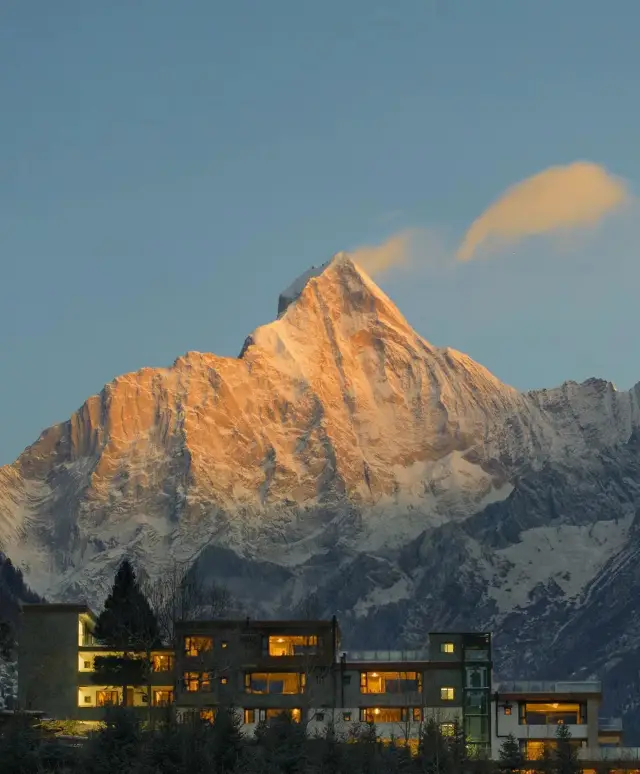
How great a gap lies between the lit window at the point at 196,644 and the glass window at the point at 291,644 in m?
6.15

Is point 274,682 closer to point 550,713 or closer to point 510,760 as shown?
point 550,713

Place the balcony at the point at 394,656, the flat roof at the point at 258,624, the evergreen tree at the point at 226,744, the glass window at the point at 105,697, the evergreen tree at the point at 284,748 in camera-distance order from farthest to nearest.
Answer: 1. the balcony at the point at 394,656
2. the flat roof at the point at 258,624
3. the glass window at the point at 105,697
4. the evergreen tree at the point at 284,748
5. the evergreen tree at the point at 226,744

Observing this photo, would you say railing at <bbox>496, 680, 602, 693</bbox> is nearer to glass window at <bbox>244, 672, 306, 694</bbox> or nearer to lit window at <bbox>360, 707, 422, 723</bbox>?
lit window at <bbox>360, 707, 422, 723</bbox>

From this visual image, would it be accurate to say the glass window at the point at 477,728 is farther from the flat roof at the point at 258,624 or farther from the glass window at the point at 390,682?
the flat roof at the point at 258,624

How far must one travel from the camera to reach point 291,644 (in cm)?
17138

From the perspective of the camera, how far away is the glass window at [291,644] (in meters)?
170

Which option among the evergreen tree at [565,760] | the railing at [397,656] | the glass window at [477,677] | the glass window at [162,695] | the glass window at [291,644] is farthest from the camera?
the railing at [397,656]

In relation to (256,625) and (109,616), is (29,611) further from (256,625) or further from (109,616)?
(256,625)

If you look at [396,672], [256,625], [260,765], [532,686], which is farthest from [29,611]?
[260,765]

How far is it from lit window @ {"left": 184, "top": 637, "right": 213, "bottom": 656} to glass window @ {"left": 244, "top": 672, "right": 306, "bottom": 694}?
4184mm

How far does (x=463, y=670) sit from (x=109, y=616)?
2911 centimetres

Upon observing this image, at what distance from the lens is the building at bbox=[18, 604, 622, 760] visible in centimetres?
16350

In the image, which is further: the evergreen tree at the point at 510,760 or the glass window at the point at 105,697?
the glass window at the point at 105,697

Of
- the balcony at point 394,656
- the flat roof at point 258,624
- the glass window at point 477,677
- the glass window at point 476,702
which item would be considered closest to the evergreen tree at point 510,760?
the glass window at point 476,702
